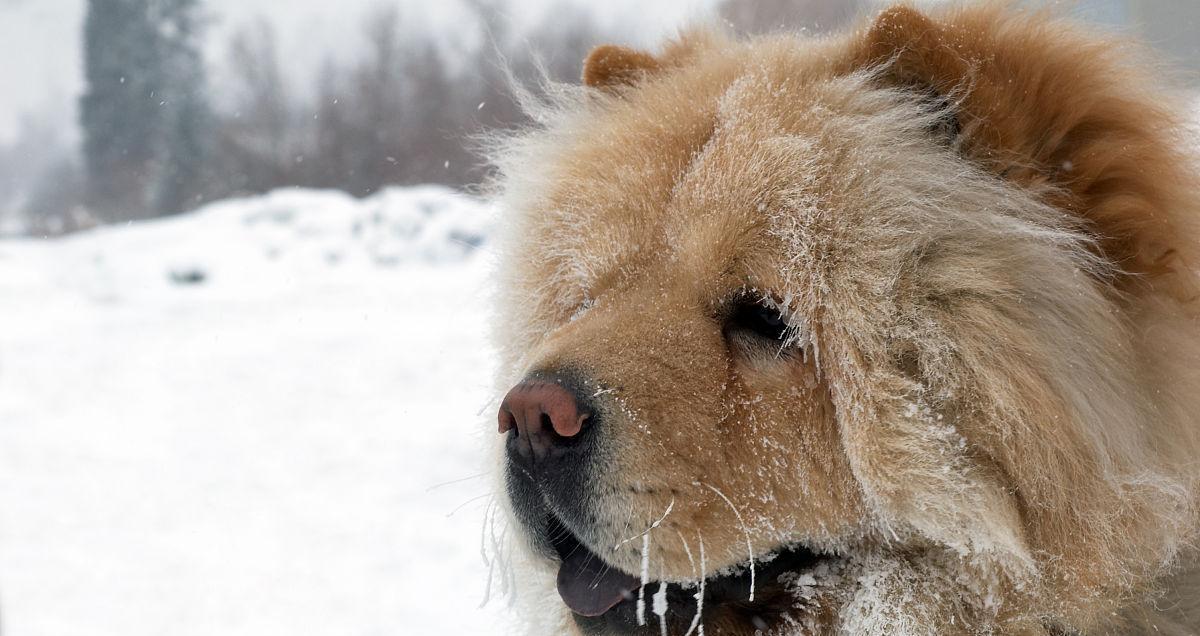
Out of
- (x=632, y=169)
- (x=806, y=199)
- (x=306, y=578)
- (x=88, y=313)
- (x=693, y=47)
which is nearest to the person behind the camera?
(x=806, y=199)

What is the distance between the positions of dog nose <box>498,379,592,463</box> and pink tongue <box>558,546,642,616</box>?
34 cm

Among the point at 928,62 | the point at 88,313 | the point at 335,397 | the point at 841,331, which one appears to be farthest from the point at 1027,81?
the point at 88,313

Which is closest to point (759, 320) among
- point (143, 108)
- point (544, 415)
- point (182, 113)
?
point (544, 415)

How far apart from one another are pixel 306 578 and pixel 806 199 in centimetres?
374

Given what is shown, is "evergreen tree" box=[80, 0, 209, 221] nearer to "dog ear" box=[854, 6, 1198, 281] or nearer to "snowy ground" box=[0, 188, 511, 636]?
"snowy ground" box=[0, 188, 511, 636]

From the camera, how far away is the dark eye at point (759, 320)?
80.2 inches

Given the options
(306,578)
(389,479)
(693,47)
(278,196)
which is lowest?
(278,196)

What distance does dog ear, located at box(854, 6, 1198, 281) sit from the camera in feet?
6.18

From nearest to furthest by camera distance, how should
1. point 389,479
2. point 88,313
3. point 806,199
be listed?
1. point 806,199
2. point 389,479
3. point 88,313

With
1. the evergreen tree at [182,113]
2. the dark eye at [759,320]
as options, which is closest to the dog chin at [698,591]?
the dark eye at [759,320]

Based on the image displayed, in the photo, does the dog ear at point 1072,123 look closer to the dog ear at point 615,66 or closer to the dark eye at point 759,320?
the dark eye at point 759,320

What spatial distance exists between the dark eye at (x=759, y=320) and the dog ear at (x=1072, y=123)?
553 millimetres

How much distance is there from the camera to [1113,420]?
6.00 feet

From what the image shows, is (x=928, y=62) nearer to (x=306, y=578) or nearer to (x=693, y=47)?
(x=693, y=47)
